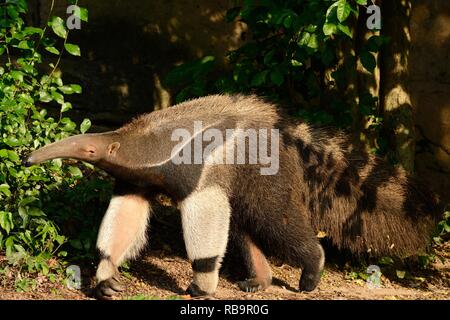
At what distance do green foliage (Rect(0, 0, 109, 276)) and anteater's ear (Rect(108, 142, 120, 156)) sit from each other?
62cm

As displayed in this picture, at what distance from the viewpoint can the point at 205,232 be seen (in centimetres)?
688

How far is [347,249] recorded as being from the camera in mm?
8109

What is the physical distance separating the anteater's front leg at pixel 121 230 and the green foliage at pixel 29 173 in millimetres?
347

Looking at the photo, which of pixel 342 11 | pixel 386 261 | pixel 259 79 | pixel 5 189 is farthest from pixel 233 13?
pixel 386 261

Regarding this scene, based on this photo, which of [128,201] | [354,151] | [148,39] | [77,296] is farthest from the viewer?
[148,39]

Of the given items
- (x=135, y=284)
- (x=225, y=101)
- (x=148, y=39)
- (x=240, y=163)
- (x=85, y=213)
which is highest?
(x=148, y=39)

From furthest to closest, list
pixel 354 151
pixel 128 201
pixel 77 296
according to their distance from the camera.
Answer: pixel 354 151
pixel 128 201
pixel 77 296

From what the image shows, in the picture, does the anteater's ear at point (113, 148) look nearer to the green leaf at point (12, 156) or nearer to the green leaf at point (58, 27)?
the green leaf at point (12, 156)

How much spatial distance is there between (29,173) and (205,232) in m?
1.64

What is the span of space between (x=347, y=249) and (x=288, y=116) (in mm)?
1547

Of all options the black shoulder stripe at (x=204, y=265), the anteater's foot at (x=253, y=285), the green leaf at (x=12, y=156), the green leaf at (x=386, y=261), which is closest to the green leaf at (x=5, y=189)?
the green leaf at (x=12, y=156)

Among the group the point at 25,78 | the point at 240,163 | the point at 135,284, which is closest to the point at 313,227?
the point at 240,163

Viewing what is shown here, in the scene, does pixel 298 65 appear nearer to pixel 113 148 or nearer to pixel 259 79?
pixel 259 79

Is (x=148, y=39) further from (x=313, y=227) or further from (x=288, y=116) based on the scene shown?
(x=313, y=227)
